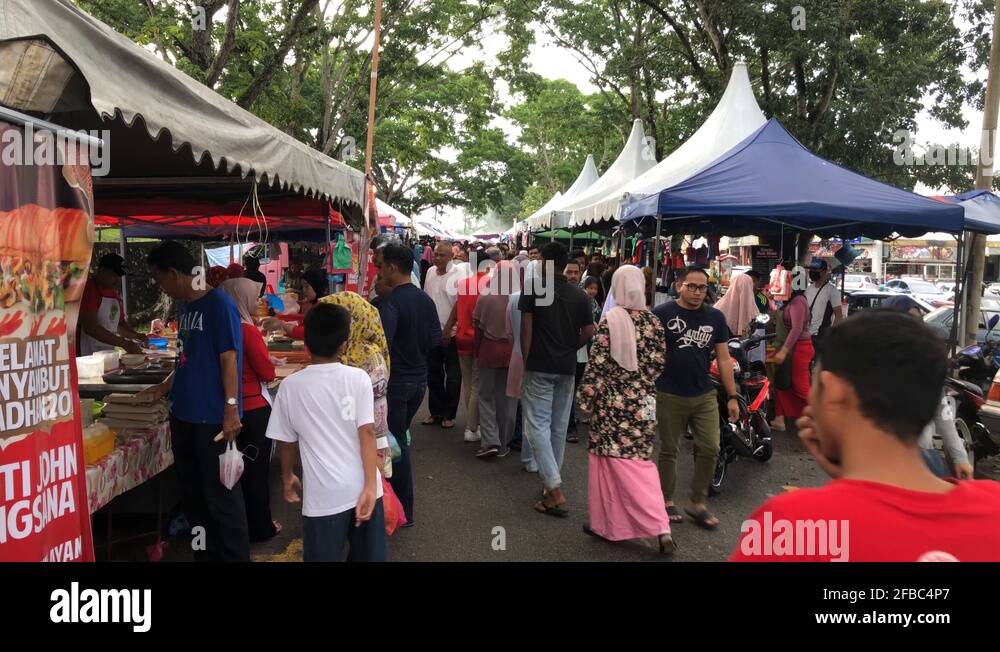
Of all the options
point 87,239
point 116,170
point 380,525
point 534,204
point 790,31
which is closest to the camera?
point 87,239

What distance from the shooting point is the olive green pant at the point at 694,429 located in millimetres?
4691

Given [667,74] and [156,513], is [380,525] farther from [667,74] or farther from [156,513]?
[667,74]

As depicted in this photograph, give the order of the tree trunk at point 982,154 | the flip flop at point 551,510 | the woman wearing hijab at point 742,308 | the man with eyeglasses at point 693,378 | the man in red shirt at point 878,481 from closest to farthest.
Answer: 1. the man in red shirt at point 878,481
2. the man with eyeglasses at point 693,378
3. the flip flop at point 551,510
4. the woman wearing hijab at point 742,308
5. the tree trunk at point 982,154

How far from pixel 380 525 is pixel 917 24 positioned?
52.4 feet

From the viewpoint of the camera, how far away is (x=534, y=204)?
4828cm

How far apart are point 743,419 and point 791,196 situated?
8.71 ft

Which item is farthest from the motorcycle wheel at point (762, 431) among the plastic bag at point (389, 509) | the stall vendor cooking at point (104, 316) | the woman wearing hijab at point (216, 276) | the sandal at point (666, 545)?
the stall vendor cooking at point (104, 316)

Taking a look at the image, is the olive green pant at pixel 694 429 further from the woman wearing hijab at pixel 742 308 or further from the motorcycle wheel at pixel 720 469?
the woman wearing hijab at pixel 742 308

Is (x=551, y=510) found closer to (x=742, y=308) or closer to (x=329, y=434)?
Result: (x=329, y=434)

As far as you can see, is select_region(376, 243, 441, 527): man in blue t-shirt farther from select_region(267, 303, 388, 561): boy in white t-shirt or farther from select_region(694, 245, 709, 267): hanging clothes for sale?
select_region(694, 245, 709, 267): hanging clothes for sale

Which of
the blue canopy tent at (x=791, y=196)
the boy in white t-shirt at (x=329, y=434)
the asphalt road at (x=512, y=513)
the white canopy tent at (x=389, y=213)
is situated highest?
the white canopy tent at (x=389, y=213)

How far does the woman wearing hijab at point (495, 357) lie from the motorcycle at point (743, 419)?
198 cm

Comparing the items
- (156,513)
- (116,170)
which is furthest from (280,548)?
(116,170)

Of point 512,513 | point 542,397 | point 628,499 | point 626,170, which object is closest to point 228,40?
point 542,397
